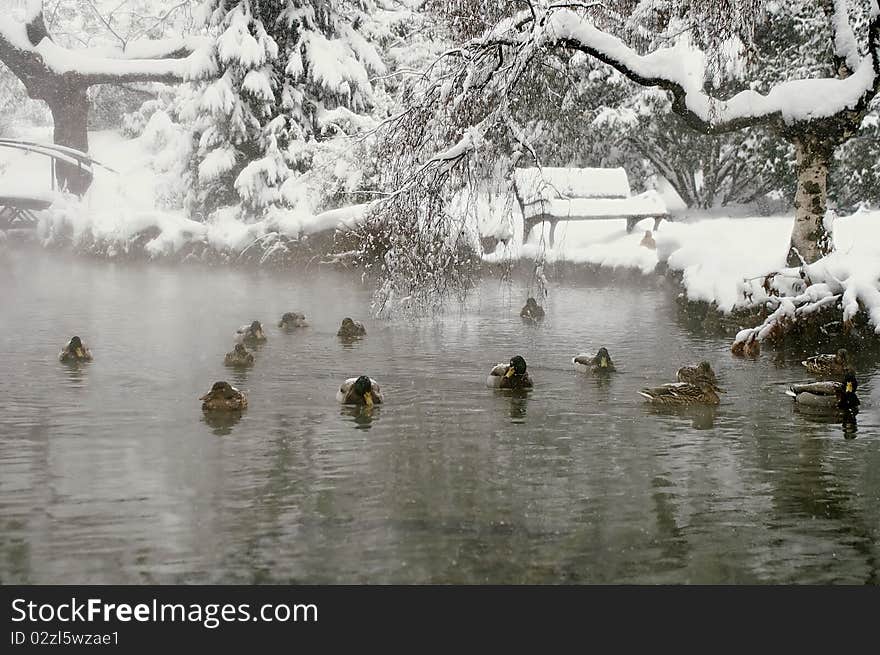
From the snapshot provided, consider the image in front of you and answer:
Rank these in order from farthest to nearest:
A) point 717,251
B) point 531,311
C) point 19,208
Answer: point 19,208 → point 717,251 → point 531,311

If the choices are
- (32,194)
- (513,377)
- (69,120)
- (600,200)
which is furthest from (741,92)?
(69,120)

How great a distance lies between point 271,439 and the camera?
11.3 metres

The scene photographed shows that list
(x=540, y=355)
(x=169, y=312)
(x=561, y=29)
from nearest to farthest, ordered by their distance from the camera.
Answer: (x=561, y=29) → (x=540, y=355) → (x=169, y=312)

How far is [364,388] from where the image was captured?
502 inches

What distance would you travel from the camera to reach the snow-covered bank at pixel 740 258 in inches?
656

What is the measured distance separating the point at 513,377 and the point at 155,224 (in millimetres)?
21992

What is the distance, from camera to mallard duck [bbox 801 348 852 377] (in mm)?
14391

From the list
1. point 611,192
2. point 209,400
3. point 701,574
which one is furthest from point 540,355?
point 611,192

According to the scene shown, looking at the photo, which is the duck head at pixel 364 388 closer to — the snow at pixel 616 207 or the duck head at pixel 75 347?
the duck head at pixel 75 347

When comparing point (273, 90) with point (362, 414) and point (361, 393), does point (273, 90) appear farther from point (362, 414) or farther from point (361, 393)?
point (362, 414)

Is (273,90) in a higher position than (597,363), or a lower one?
higher

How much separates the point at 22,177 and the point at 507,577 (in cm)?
4829

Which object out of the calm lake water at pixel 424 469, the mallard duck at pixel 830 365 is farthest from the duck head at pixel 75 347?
the mallard duck at pixel 830 365

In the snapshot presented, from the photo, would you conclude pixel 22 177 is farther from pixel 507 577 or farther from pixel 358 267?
pixel 507 577
